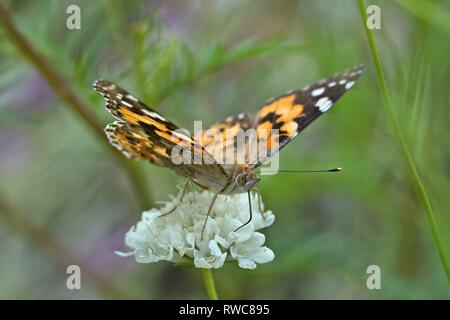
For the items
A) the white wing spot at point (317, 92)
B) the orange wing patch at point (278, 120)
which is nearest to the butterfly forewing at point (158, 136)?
the orange wing patch at point (278, 120)


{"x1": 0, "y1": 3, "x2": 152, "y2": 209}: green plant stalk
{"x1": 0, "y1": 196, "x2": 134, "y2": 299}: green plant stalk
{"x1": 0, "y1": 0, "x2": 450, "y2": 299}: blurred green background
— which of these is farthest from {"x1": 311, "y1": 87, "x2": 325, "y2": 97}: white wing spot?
{"x1": 0, "y1": 196, "x2": 134, "y2": 299}: green plant stalk

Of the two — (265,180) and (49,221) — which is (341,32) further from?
(49,221)

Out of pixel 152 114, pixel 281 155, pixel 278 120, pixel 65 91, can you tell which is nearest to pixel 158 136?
pixel 152 114

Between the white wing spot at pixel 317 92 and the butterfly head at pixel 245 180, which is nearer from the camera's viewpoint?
the butterfly head at pixel 245 180

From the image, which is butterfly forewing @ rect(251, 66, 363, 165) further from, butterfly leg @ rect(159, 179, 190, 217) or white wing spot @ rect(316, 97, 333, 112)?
butterfly leg @ rect(159, 179, 190, 217)

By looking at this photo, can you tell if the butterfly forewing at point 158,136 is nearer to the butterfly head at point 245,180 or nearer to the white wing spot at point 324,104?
the butterfly head at point 245,180
